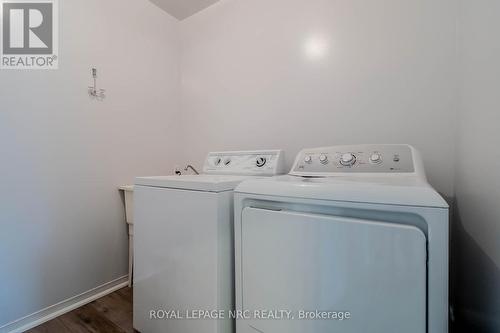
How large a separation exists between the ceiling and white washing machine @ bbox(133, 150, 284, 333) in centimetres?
164

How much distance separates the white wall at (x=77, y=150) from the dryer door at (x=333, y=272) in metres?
1.28

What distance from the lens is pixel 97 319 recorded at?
130 centimetres

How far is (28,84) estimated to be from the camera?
48.8 inches

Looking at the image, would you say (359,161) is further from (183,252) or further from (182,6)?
(182,6)

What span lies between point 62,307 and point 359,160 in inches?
75.7

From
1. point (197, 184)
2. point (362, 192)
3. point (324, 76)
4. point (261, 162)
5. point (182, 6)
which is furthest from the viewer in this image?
point (182, 6)

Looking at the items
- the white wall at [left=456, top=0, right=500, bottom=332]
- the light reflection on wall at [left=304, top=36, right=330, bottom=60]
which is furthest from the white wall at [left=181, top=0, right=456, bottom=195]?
the white wall at [left=456, top=0, right=500, bottom=332]

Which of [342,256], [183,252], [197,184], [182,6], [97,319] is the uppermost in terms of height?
[182,6]

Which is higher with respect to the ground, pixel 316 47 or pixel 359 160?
pixel 316 47

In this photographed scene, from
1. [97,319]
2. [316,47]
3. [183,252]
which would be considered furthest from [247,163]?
[97,319]

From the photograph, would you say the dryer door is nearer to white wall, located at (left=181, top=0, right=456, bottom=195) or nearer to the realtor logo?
white wall, located at (left=181, top=0, right=456, bottom=195)

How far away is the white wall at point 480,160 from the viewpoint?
578 mm

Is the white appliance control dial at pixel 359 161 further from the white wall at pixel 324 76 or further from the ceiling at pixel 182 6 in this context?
the ceiling at pixel 182 6

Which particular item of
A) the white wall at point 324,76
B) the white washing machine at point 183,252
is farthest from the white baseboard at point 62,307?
the white wall at point 324,76
